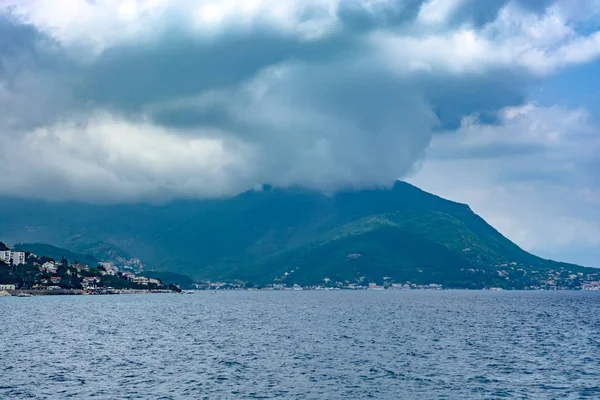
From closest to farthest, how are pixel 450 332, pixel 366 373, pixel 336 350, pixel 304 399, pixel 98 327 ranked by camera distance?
1. pixel 304 399
2. pixel 366 373
3. pixel 336 350
4. pixel 450 332
5. pixel 98 327

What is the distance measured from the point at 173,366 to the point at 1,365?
22558 millimetres

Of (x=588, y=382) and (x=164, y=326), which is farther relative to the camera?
(x=164, y=326)

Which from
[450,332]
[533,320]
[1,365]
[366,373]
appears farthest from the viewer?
[533,320]

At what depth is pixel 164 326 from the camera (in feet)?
502

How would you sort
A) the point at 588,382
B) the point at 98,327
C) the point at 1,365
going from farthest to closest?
1. the point at 98,327
2. the point at 1,365
3. the point at 588,382

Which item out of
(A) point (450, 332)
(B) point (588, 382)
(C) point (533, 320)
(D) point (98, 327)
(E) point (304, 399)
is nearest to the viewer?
(E) point (304, 399)

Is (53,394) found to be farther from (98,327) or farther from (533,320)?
(533,320)

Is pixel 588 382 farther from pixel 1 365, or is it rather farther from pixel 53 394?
pixel 1 365

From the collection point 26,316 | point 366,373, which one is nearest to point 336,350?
point 366,373

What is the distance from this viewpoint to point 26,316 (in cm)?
18188

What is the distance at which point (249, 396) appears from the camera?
68.0 meters

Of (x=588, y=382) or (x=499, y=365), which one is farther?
(x=499, y=365)

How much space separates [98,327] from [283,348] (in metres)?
59.9

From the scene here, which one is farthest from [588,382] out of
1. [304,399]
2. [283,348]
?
[283,348]
